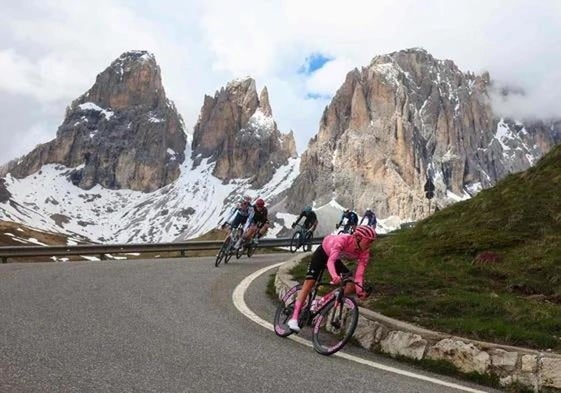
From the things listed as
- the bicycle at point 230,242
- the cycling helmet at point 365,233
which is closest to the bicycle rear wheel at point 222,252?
the bicycle at point 230,242

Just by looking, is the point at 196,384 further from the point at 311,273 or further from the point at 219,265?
the point at 219,265

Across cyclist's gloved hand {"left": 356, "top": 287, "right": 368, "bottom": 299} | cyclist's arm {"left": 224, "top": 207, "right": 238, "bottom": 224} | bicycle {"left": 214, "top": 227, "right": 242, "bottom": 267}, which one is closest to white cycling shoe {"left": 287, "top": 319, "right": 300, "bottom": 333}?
cyclist's gloved hand {"left": 356, "top": 287, "right": 368, "bottom": 299}

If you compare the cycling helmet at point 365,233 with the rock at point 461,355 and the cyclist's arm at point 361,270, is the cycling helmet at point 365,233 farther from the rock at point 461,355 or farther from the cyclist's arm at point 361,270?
the rock at point 461,355

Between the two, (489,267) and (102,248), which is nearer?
(489,267)

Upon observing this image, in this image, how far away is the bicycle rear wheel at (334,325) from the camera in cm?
894

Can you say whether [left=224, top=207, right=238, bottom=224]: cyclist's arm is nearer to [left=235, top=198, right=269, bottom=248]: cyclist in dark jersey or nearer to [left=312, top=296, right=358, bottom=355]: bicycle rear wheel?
[left=235, top=198, right=269, bottom=248]: cyclist in dark jersey

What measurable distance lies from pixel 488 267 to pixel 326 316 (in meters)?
6.60

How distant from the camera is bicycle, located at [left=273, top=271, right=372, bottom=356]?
9242 millimetres

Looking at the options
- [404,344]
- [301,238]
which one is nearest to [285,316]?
[404,344]

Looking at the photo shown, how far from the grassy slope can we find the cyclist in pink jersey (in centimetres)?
135

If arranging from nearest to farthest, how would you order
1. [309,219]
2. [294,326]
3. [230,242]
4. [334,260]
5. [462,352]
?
[462,352], [334,260], [294,326], [230,242], [309,219]

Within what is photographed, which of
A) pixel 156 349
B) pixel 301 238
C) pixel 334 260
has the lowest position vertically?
pixel 156 349

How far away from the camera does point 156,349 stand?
8.29 m

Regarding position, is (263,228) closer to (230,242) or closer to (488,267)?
(230,242)
